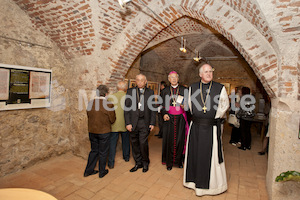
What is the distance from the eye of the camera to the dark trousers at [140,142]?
389 cm

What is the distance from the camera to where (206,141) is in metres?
3.08

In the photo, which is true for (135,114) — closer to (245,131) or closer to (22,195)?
(22,195)

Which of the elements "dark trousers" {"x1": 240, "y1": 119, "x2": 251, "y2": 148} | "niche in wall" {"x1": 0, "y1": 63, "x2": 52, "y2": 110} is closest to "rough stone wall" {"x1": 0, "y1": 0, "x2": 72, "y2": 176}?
"niche in wall" {"x1": 0, "y1": 63, "x2": 52, "y2": 110}

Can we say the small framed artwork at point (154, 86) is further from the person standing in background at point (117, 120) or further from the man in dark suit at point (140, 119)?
the man in dark suit at point (140, 119)

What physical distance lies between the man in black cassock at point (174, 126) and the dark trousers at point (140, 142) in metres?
0.51

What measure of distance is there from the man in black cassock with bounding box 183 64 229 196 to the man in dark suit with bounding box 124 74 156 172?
103cm

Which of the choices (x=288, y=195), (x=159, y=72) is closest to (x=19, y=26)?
(x=288, y=195)

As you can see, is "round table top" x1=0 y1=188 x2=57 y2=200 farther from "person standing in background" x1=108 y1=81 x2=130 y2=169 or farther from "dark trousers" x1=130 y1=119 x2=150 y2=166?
"person standing in background" x1=108 y1=81 x2=130 y2=169

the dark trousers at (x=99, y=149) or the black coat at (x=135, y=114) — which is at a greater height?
the black coat at (x=135, y=114)

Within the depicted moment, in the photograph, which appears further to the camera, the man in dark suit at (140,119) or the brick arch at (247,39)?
the man in dark suit at (140,119)

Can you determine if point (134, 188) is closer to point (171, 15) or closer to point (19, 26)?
point (171, 15)

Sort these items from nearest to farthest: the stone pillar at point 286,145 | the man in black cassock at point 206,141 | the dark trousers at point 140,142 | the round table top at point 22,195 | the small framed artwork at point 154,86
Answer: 1. the round table top at point 22,195
2. the stone pillar at point 286,145
3. the man in black cassock at point 206,141
4. the dark trousers at point 140,142
5. the small framed artwork at point 154,86

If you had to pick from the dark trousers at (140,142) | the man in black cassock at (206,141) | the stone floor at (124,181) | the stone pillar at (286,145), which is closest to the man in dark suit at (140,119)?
the dark trousers at (140,142)

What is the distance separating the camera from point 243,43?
2945mm
